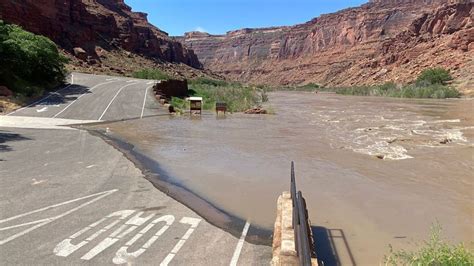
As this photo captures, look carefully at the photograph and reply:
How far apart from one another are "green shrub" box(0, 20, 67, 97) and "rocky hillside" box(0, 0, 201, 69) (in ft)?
88.6

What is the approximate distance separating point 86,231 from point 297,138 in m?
14.9

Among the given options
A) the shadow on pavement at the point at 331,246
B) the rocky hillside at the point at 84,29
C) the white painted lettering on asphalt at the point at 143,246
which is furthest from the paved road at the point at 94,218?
the rocky hillside at the point at 84,29

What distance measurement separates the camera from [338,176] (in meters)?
12.5

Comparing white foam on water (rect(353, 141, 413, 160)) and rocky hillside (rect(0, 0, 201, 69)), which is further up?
rocky hillside (rect(0, 0, 201, 69))

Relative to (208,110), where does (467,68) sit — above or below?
above

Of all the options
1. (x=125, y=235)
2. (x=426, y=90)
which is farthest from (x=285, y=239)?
(x=426, y=90)

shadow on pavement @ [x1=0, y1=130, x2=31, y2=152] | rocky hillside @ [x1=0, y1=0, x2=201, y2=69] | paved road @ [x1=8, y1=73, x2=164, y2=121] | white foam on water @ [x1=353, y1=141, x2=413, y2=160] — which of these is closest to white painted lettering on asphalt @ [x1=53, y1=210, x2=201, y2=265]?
shadow on pavement @ [x1=0, y1=130, x2=31, y2=152]

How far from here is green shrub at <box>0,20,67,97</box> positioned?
31406 mm

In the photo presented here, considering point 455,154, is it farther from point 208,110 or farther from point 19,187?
point 208,110

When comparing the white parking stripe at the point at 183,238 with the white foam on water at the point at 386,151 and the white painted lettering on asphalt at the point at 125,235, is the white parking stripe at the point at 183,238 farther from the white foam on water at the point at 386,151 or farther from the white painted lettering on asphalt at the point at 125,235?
the white foam on water at the point at 386,151

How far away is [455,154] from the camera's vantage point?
52.9 ft

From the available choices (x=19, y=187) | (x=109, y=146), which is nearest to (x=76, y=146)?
(x=109, y=146)

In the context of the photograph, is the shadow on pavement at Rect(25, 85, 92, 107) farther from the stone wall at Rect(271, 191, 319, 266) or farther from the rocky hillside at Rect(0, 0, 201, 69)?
the rocky hillside at Rect(0, 0, 201, 69)

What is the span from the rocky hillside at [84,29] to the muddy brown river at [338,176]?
51283 mm
